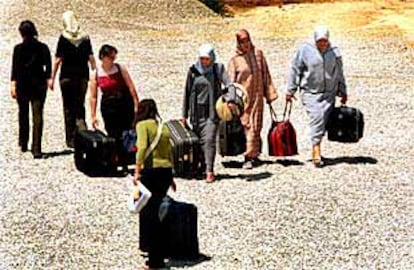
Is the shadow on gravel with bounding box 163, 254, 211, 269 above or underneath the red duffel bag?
underneath

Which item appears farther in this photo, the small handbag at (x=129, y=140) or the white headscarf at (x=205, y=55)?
the small handbag at (x=129, y=140)

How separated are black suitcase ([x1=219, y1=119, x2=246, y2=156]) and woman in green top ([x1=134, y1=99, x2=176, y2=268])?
3533 millimetres

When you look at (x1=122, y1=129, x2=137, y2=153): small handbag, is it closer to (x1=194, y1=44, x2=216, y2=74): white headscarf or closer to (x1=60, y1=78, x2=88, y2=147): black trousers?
(x1=194, y1=44, x2=216, y2=74): white headscarf

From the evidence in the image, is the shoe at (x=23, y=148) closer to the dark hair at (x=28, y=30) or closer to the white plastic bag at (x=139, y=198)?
the dark hair at (x=28, y=30)

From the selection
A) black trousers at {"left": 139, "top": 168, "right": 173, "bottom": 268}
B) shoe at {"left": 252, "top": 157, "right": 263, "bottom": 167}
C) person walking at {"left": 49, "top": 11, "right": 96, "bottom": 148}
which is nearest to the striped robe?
shoe at {"left": 252, "top": 157, "right": 263, "bottom": 167}

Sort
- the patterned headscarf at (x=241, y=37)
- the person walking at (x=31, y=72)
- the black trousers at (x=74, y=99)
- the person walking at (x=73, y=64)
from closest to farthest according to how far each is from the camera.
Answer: the patterned headscarf at (x=241, y=37)
the person walking at (x=31, y=72)
the person walking at (x=73, y=64)
the black trousers at (x=74, y=99)

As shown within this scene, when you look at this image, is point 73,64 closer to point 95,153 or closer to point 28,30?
point 28,30

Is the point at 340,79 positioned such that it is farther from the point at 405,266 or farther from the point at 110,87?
the point at 405,266

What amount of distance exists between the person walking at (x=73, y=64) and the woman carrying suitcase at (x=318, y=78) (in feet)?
8.68

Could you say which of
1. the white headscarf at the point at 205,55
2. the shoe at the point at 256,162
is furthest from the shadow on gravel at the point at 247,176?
the white headscarf at the point at 205,55

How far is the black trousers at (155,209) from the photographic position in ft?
32.8

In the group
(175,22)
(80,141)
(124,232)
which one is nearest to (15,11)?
(175,22)

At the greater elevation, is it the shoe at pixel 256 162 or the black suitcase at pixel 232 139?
the black suitcase at pixel 232 139

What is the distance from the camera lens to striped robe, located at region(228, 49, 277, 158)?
13555 mm
